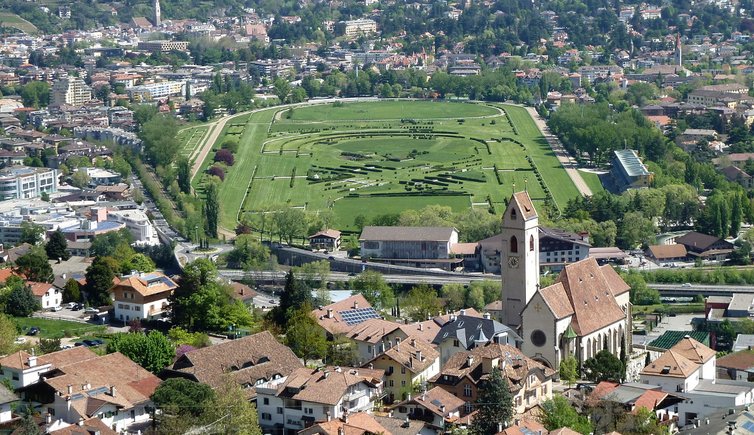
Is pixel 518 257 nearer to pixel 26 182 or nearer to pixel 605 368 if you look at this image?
pixel 605 368

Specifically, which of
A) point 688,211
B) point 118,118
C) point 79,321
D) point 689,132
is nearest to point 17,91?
point 118,118

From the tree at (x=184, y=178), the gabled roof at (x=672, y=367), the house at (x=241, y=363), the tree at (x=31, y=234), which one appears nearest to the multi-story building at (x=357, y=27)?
the tree at (x=184, y=178)

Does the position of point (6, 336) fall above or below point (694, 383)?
above

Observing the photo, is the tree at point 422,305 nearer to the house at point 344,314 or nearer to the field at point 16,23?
the house at point 344,314

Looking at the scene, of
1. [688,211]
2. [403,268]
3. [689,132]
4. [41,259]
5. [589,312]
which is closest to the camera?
[589,312]

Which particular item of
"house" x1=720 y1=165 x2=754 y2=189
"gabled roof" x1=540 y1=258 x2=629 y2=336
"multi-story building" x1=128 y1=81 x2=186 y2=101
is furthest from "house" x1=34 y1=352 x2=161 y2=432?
"multi-story building" x1=128 y1=81 x2=186 y2=101

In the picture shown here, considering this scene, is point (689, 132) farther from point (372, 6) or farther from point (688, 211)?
point (372, 6)

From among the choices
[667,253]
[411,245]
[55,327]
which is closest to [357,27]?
[411,245]
